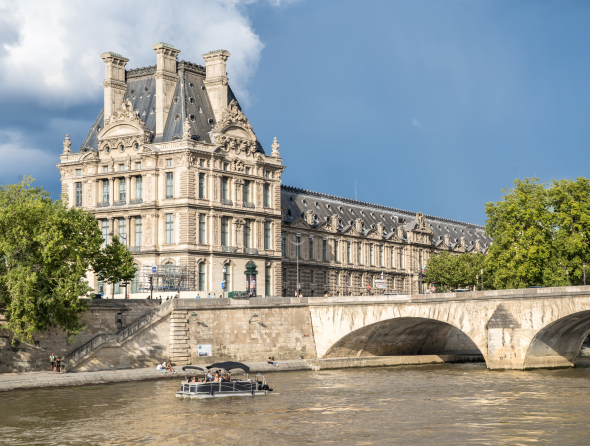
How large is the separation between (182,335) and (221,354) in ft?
14.8

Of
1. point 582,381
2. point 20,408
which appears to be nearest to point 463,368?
point 582,381

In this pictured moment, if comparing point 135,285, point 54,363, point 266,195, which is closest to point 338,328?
point 54,363

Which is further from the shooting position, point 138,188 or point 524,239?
point 138,188

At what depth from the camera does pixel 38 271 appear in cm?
7825

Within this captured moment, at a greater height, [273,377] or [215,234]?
[215,234]

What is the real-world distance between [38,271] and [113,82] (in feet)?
158

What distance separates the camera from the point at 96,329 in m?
87.2

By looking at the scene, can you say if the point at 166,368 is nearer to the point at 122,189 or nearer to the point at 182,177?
the point at 182,177

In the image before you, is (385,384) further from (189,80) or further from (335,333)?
(189,80)

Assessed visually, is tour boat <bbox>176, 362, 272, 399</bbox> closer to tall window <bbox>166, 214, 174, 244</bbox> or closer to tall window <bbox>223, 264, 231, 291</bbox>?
tall window <bbox>166, 214, 174, 244</bbox>

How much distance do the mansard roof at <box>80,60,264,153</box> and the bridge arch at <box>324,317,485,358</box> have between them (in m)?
35.6

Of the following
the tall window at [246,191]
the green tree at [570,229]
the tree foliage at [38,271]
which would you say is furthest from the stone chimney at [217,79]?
the green tree at [570,229]

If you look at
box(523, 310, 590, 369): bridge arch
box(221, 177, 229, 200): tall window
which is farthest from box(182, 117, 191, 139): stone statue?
box(523, 310, 590, 369): bridge arch

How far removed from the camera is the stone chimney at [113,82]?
11962 centimetres
